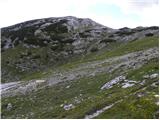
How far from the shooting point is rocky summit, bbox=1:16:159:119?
84.2ft

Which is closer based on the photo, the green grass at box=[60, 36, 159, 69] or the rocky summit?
the rocky summit

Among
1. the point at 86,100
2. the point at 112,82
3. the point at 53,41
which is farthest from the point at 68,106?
the point at 53,41

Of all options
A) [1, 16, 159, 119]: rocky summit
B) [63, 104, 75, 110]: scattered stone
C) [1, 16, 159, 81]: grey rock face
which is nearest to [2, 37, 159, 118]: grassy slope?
[1, 16, 159, 119]: rocky summit

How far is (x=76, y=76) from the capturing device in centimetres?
4806

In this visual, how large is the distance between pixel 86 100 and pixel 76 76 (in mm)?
16856

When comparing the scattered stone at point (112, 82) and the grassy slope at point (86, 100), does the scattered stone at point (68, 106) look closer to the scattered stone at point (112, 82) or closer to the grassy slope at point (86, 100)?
the grassy slope at point (86, 100)

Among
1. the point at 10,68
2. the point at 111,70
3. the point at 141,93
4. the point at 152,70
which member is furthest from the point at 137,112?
the point at 10,68

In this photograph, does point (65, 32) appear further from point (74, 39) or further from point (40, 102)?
point (40, 102)

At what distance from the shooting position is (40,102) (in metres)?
36.3

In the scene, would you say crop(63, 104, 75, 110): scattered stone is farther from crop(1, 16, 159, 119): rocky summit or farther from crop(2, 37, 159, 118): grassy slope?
crop(2, 37, 159, 118): grassy slope

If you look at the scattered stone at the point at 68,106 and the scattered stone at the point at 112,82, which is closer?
the scattered stone at the point at 68,106

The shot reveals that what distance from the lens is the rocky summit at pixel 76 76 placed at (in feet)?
84.2

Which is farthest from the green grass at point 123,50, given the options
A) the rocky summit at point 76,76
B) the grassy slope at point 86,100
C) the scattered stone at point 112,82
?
the scattered stone at point 112,82

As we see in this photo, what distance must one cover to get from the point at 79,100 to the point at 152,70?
8085mm
